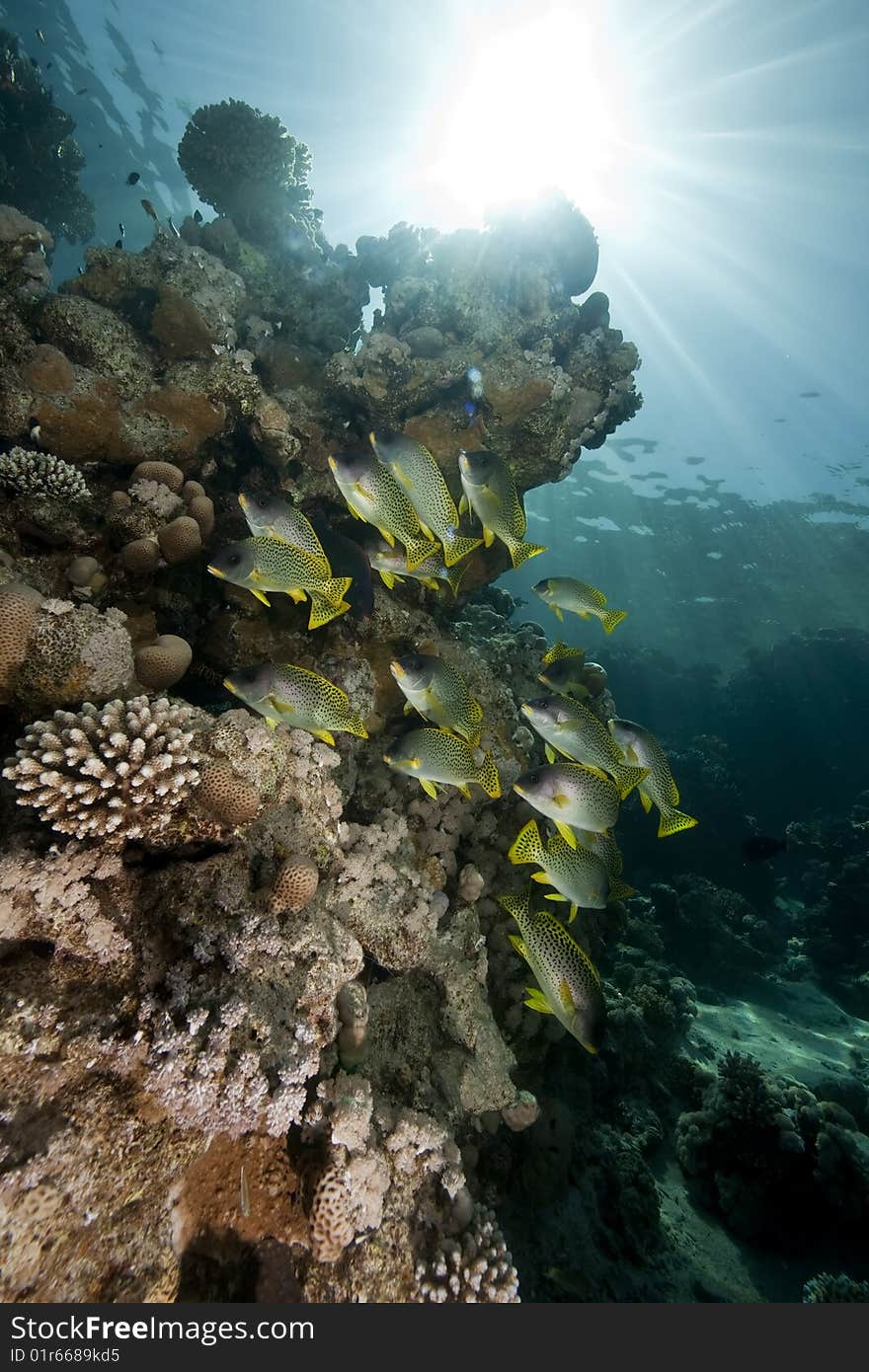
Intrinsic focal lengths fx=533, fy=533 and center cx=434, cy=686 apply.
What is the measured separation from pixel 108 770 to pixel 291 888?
127cm

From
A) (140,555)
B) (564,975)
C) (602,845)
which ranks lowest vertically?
(564,975)

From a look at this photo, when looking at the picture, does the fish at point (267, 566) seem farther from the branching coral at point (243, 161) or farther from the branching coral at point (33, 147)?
the branching coral at point (33, 147)

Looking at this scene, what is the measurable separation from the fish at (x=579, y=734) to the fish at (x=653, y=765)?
0.71 feet

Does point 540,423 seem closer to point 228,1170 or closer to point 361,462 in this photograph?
point 361,462

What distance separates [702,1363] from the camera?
2852 mm

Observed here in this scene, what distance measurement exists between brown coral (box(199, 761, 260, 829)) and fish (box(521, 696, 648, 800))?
6.47 feet

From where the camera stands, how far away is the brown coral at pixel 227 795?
3.25 meters

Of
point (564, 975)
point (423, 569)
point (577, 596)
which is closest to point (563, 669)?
point (577, 596)

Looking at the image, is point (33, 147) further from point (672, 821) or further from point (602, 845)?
point (672, 821)

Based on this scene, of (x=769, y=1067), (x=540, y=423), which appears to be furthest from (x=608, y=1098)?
(x=540, y=423)

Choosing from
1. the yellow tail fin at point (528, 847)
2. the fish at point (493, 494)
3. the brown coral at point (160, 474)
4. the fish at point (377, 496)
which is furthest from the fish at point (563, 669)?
the brown coral at point (160, 474)

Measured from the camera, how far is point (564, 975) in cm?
334

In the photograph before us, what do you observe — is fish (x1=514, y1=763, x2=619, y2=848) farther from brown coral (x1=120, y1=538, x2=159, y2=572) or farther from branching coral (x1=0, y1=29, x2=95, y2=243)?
branching coral (x1=0, y1=29, x2=95, y2=243)

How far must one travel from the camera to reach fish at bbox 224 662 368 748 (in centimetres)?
339
